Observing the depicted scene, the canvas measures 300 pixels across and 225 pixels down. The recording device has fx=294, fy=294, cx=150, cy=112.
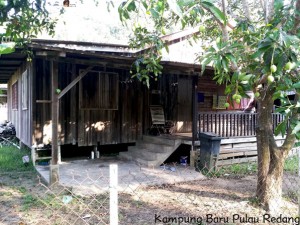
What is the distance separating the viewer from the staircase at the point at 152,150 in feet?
25.5

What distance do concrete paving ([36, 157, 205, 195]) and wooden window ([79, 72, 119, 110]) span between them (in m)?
1.64

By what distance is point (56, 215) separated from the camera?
439 centimetres

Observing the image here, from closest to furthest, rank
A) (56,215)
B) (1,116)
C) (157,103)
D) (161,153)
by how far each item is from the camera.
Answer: (56,215)
(161,153)
(157,103)
(1,116)

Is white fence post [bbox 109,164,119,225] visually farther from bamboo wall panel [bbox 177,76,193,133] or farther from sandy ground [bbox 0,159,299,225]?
bamboo wall panel [bbox 177,76,193,133]

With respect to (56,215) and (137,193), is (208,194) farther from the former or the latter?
(56,215)

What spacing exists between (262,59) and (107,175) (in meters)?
4.45

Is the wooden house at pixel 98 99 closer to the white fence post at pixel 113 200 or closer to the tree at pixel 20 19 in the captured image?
the tree at pixel 20 19

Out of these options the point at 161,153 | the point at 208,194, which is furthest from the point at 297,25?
the point at 161,153

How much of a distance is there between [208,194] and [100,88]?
184 inches

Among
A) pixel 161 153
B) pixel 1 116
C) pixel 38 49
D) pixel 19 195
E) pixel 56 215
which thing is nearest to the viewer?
pixel 56 215

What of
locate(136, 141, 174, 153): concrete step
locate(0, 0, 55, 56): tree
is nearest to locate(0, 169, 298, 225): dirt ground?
locate(136, 141, 174, 153): concrete step

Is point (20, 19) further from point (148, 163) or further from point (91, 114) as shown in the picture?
point (148, 163)

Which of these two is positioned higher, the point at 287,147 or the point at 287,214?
the point at 287,147

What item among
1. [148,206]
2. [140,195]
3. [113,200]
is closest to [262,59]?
[113,200]
